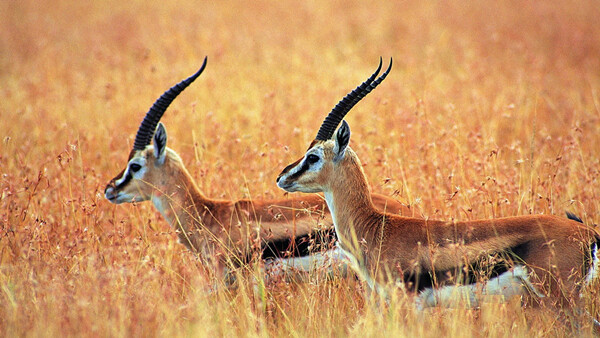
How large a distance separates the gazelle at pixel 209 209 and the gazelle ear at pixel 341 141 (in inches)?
19.0

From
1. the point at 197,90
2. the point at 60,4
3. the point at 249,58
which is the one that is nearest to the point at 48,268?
the point at 197,90

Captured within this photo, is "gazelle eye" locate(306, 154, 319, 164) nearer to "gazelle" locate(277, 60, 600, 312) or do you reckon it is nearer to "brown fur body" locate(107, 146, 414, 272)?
"gazelle" locate(277, 60, 600, 312)

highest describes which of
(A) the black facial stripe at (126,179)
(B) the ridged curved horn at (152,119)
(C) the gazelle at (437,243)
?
(B) the ridged curved horn at (152,119)

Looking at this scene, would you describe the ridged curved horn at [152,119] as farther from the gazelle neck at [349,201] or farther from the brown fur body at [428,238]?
the gazelle neck at [349,201]

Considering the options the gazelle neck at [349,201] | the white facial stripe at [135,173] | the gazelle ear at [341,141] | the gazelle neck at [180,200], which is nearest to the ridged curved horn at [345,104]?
the gazelle ear at [341,141]

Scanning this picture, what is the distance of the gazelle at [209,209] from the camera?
219 inches

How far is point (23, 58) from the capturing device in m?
14.7

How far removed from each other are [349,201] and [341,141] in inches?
19.1

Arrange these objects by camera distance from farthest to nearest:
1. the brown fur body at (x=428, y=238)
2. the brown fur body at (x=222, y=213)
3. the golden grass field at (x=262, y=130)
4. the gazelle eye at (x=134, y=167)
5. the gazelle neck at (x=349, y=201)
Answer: the gazelle eye at (x=134, y=167), the brown fur body at (x=222, y=213), the gazelle neck at (x=349, y=201), the golden grass field at (x=262, y=130), the brown fur body at (x=428, y=238)

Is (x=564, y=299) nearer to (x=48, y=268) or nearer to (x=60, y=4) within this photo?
(x=48, y=268)

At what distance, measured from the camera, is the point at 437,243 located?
468 centimetres

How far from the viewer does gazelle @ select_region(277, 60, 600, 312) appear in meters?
4.34

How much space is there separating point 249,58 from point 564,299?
10935 millimetres

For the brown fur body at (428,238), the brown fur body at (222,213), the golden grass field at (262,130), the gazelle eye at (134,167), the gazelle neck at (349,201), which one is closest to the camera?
the brown fur body at (428,238)
